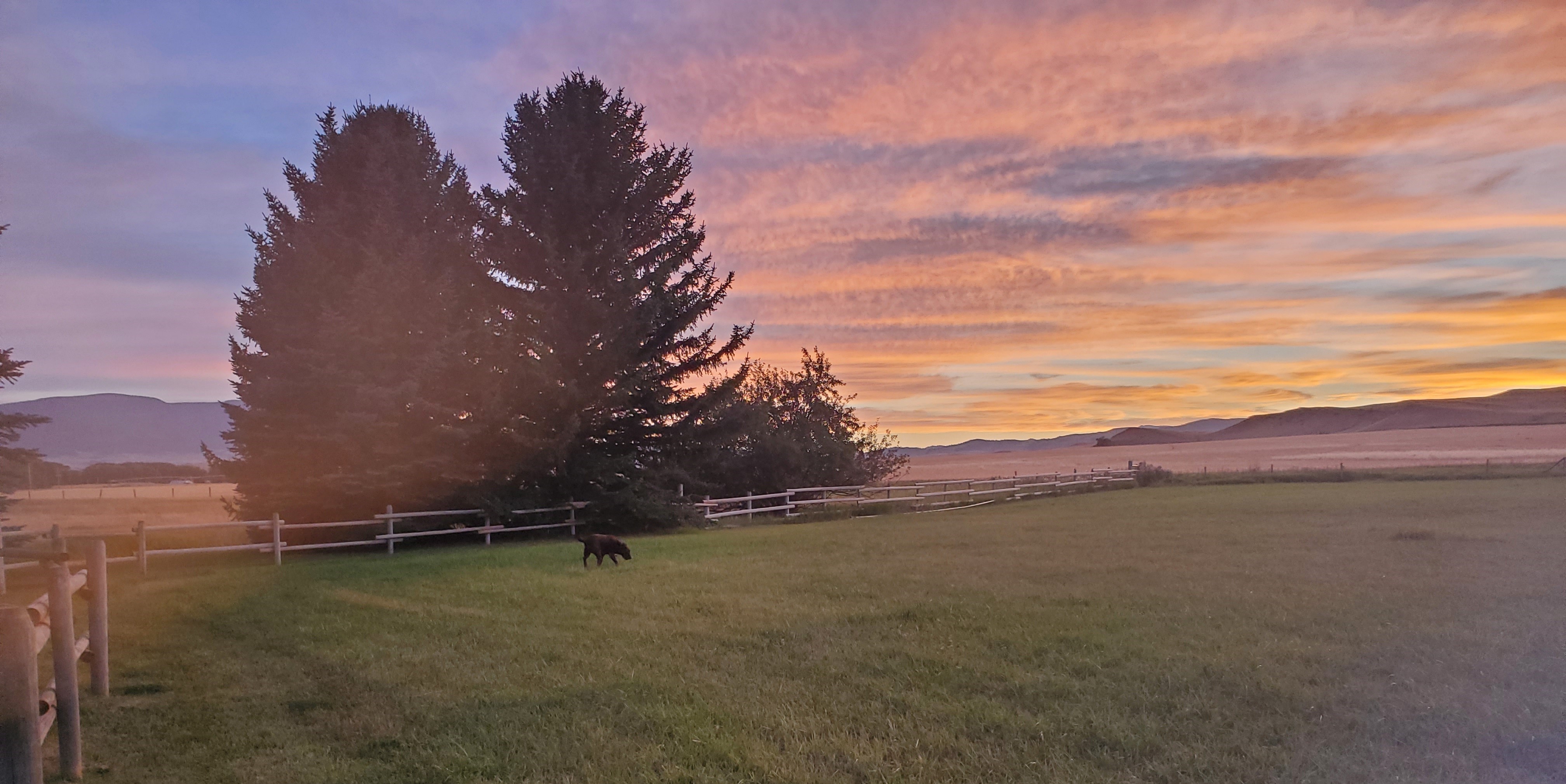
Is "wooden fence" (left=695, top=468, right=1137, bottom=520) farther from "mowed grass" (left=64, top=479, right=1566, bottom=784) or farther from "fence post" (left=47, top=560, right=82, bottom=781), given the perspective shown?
"fence post" (left=47, top=560, right=82, bottom=781)

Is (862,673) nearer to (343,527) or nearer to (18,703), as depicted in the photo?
(18,703)

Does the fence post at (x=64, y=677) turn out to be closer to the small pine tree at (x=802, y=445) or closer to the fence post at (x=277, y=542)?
the fence post at (x=277, y=542)

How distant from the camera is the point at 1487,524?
22703 mm

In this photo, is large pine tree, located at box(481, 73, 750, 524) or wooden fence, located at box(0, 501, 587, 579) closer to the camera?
wooden fence, located at box(0, 501, 587, 579)

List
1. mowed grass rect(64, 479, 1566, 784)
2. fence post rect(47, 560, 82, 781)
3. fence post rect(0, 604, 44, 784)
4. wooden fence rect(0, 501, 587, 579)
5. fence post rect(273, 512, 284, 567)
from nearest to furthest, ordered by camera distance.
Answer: fence post rect(0, 604, 44, 784)
mowed grass rect(64, 479, 1566, 784)
fence post rect(47, 560, 82, 781)
wooden fence rect(0, 501, 587, 579)
fence post rect(273, 512, 284, 567)

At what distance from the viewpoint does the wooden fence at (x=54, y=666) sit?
5148mm

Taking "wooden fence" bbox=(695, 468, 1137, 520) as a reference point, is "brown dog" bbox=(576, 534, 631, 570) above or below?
above

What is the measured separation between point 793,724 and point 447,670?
4.18m

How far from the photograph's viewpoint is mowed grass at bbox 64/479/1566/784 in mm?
6297

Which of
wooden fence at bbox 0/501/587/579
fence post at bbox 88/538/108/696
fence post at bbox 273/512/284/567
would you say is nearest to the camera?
fence post at bbox 88/538/108/696

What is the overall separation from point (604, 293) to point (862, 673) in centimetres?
2267

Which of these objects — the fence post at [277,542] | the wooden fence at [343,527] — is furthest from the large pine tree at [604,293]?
the fence post at [277,542]

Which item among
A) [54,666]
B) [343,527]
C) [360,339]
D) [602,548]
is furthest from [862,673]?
[343,527]

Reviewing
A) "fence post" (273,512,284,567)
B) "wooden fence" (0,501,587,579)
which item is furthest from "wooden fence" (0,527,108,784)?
"fence post" (273,512,284,567)
